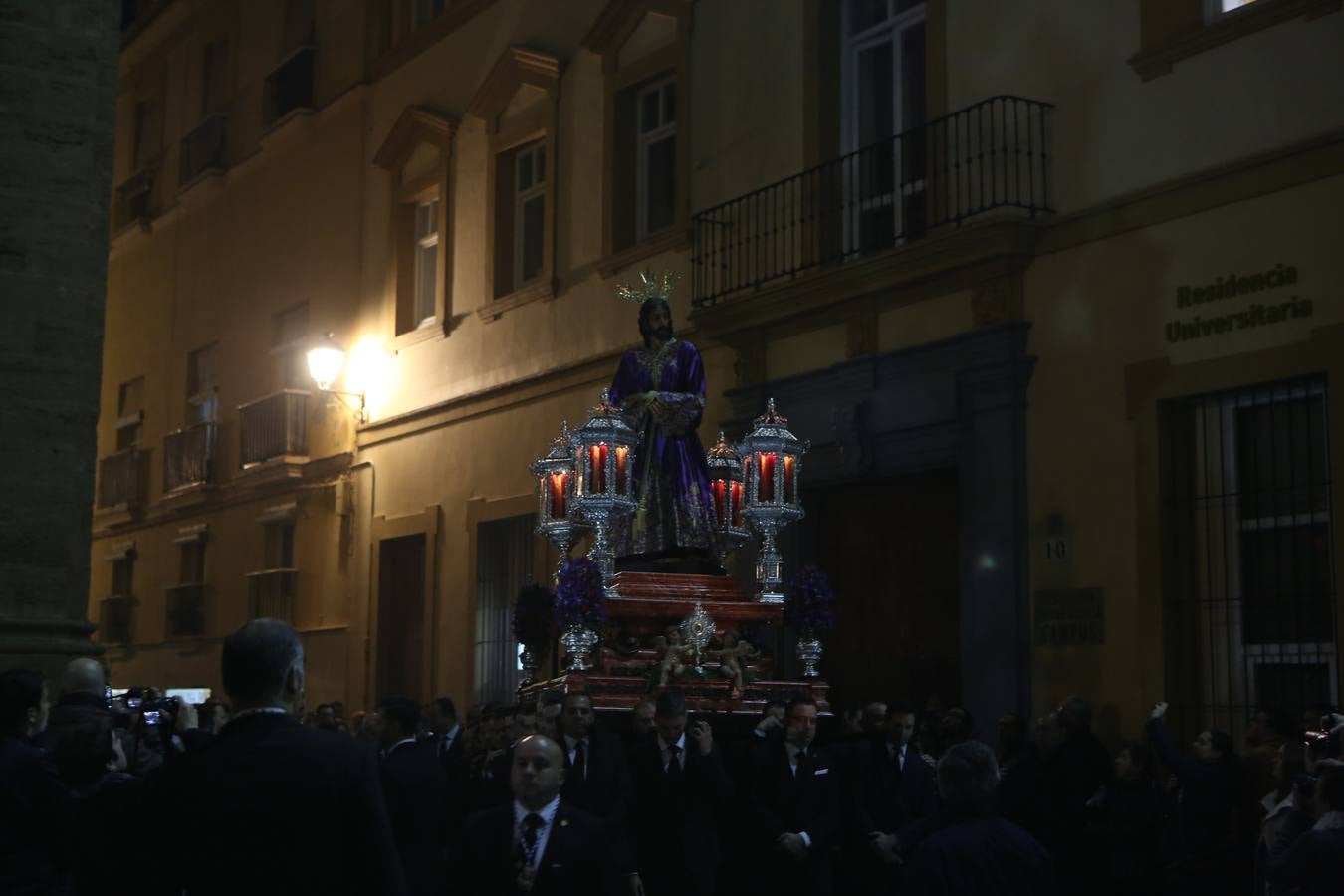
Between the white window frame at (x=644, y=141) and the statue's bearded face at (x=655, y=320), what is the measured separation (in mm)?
6433

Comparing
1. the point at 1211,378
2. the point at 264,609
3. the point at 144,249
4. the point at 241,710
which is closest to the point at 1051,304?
the point at 1211,378

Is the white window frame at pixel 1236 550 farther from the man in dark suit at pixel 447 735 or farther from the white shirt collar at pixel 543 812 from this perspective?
the white shirt collar at pixel 543 812

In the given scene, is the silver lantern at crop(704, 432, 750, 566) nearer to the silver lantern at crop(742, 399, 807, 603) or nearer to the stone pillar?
the silver lantern at crop(742, 399, 807, 603)

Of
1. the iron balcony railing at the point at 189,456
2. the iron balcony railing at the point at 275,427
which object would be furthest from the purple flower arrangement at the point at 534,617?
the iron balcony railing at the point at 189,456

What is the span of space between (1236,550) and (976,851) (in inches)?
311

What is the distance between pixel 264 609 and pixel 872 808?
15936 millimetres

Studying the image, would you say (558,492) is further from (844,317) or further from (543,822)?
(543,822)

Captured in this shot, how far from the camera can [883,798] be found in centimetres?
1088

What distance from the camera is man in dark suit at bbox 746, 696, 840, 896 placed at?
1028cm

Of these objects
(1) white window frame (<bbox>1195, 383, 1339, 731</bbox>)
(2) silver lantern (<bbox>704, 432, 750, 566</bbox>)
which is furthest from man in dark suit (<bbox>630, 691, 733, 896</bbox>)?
(1) white window frame (<bbox>1195, 383, 1339, 731</bbox>)

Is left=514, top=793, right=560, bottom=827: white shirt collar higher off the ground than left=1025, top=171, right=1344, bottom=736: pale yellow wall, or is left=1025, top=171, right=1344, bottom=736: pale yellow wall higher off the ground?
left=1025, top=171, right=1344, bottom=736: pale yellow wall

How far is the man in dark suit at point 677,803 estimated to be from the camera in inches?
389

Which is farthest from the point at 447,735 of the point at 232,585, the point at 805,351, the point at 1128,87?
the point at 232,585

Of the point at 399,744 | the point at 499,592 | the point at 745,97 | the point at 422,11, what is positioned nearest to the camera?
the point at 399,744
